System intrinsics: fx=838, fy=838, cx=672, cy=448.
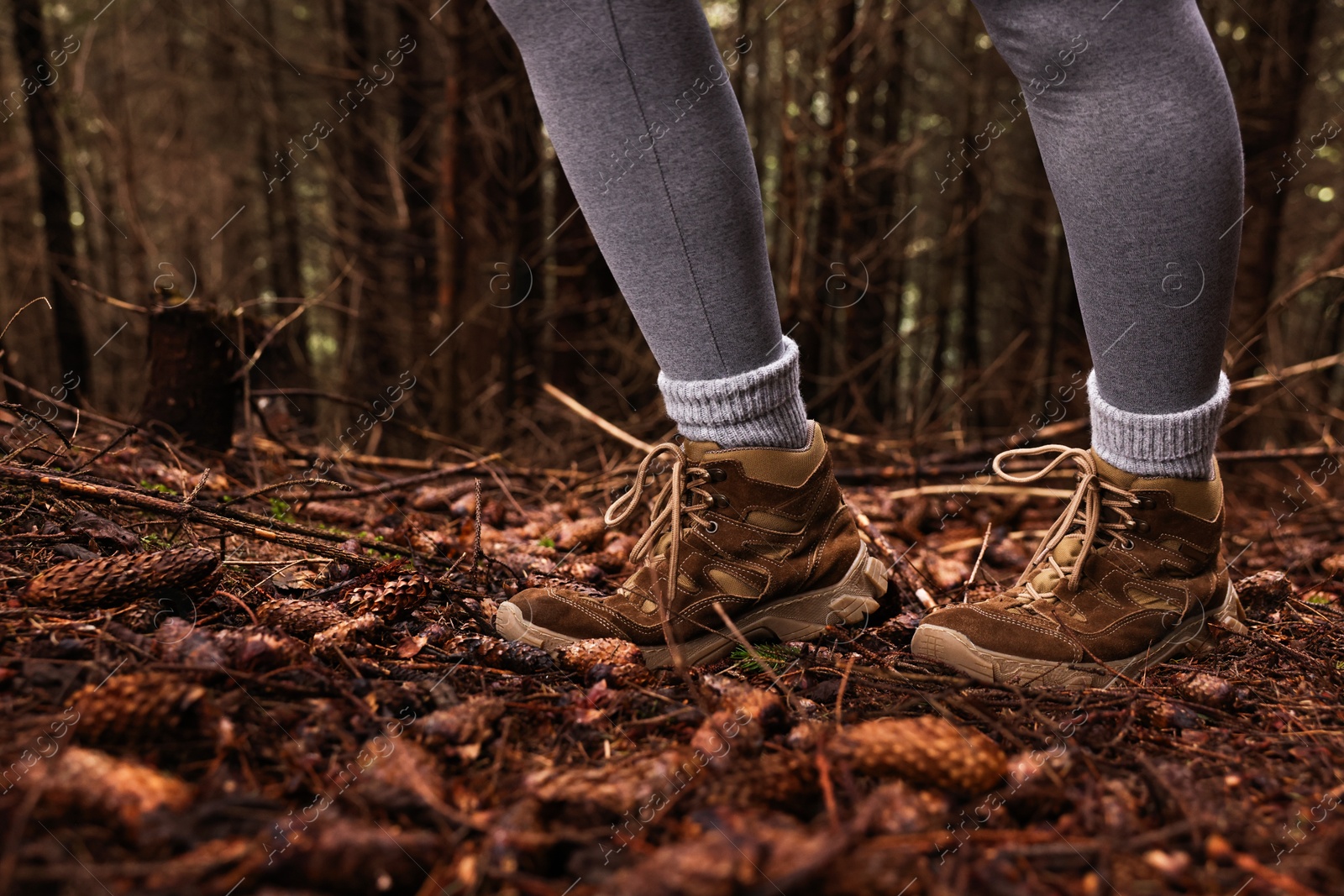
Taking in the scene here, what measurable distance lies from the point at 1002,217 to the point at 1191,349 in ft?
43.4

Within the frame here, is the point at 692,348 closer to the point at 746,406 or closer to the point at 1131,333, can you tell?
the point at 746,406

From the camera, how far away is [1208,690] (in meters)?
1.10

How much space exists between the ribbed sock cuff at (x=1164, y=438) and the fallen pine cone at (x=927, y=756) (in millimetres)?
626

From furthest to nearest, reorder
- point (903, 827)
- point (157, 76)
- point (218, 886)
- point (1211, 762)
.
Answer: point (157, 76) → point (1211, 762) → point (903, 827) → point (218, 886)

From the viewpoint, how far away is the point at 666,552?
1.33 meters

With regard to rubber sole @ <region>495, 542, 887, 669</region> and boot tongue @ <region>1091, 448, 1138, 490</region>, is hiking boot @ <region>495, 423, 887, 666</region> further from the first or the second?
boot tongue @ <region>1091, 448, 1138, 490</region>

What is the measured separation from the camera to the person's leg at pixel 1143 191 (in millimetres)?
1053

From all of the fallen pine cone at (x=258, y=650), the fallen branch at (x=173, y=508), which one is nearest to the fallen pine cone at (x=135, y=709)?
the fallen pine cone at (x=258, y=650)

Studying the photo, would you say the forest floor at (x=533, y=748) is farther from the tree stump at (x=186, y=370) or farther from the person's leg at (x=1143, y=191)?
the tree stump at (x=186, y=370)

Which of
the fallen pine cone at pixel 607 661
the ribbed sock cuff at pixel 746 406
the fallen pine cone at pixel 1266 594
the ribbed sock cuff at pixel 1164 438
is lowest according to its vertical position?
the fallen pine cone at pixel 1266 594

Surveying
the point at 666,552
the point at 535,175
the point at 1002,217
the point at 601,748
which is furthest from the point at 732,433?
the point at 1002,217

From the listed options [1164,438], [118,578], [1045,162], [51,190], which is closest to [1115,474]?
[1164,438]

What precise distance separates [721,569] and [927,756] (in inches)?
21.8

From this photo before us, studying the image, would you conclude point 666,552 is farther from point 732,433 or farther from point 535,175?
point 535,175
